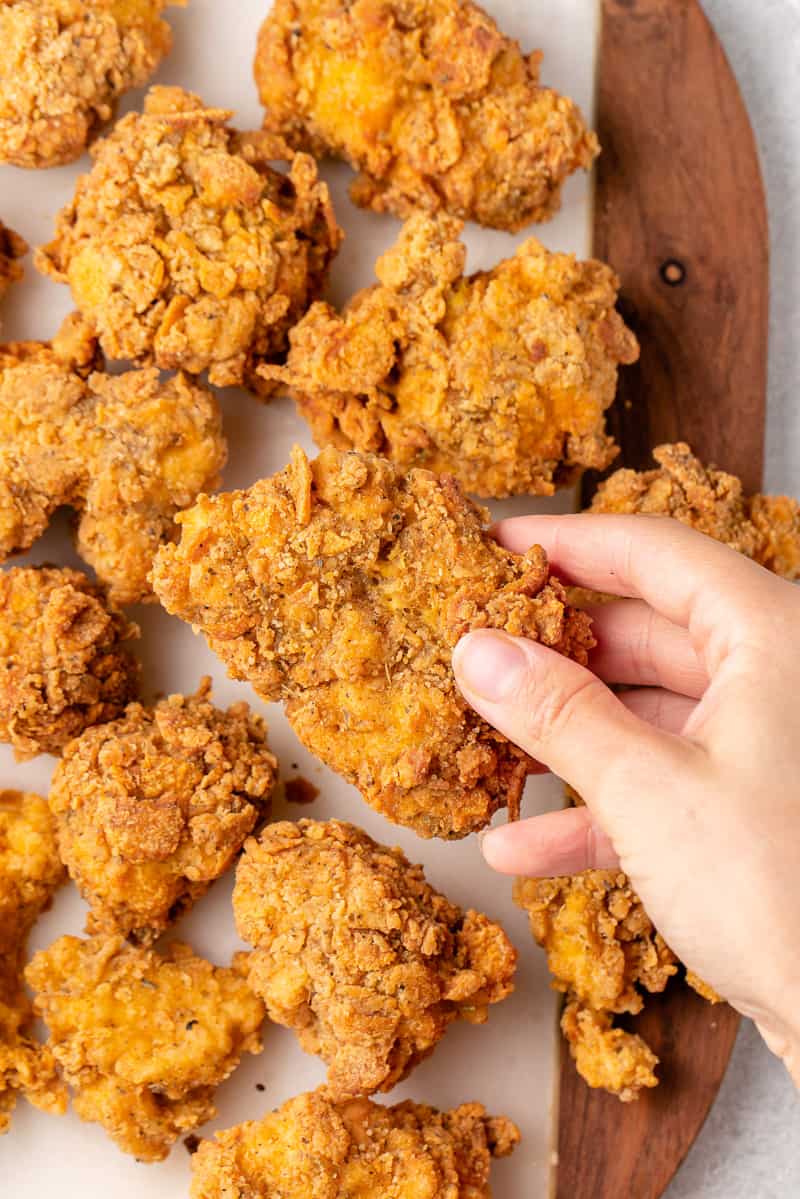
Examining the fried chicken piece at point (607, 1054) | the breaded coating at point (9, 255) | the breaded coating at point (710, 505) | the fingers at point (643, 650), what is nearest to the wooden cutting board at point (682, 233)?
the breaded coating at point (710, 505)

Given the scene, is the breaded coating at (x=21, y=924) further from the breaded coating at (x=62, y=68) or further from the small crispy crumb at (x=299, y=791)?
the breaded coating at (x=62, y=68)

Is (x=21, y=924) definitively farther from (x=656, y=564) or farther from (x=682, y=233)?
(x=682, y=233)

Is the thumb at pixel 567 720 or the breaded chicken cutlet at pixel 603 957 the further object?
the breaded chicken cutlet at pixel 603 957

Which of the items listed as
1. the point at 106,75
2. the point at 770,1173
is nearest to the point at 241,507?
the point at 106,75

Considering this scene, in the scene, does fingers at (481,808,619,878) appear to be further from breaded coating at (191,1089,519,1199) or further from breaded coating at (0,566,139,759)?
breaded coating at (0,566,139,759)

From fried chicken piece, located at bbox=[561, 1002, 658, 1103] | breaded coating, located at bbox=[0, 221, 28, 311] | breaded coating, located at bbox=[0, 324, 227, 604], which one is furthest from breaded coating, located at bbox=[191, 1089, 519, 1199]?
breaded coating, located at bbox=[0, 221, 28, 311]

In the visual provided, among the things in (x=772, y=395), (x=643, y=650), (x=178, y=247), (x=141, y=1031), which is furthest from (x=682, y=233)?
(x=141, y=1031)
